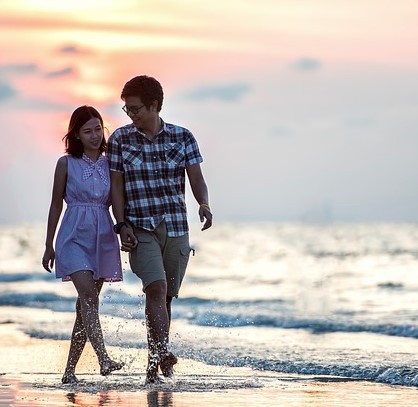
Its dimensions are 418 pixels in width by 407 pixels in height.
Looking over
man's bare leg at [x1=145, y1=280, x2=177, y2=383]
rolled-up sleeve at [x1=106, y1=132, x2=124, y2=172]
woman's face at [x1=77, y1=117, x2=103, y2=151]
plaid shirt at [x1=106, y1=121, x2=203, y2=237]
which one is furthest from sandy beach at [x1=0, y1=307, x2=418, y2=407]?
woman's face at [x1=77, y1=117, x2=103, y2=151]

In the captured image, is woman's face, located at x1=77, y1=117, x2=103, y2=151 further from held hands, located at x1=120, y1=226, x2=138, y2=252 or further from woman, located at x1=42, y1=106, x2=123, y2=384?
held hands, located at x1=120, y1=226, x2=138, y2=252

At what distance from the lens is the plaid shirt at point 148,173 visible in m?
7.25

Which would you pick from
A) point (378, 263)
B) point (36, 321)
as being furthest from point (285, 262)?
point (36, 321)

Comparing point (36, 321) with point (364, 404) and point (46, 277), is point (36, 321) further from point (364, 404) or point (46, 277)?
point (46, 277)

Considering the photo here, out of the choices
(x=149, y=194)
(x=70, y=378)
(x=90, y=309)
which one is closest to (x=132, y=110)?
(x=149, y=194)

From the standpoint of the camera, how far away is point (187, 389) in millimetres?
7352

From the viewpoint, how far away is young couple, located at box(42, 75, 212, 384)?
7.23 meters

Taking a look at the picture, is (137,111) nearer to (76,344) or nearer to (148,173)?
(148,173)

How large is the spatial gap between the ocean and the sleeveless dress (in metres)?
1.37

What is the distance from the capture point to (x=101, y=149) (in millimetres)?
7566

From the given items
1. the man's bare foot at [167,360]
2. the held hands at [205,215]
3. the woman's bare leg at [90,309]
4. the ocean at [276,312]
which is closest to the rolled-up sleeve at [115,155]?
the held hands at [205,215]

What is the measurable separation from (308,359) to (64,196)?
3046 millimetres

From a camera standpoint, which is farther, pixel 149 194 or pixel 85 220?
pixel 85 220

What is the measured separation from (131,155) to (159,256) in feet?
2.25
